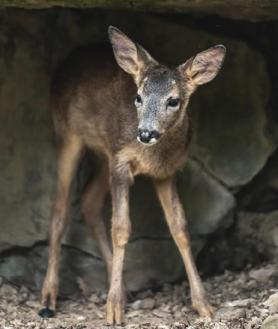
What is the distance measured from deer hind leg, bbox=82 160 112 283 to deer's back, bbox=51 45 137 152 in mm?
386

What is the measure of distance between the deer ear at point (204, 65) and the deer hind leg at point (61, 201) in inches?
44.1

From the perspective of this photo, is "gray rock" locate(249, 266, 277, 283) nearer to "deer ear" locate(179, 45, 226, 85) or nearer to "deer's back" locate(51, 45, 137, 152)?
"deer's back" locate(51, 45, 137, 152)

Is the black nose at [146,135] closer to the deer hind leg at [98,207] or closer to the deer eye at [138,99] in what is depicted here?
the deer eye at [138,99]

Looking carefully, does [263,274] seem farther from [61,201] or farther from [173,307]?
[61,201]

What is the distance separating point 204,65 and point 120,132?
27.6 inches

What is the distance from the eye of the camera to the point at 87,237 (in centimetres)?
698

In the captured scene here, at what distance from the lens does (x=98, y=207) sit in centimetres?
691

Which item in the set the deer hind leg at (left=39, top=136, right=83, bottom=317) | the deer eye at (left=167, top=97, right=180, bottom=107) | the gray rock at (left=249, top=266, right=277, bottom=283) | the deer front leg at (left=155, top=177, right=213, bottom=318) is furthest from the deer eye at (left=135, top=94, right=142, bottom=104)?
the gray rock at (left=249, top=266, right=277, bottom=283)

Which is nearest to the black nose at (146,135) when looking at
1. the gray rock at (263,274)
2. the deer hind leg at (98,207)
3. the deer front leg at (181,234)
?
the deer front leg at (181,234)

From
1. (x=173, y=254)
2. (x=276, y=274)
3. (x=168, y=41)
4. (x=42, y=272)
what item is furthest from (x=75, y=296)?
(x=168, y=41)

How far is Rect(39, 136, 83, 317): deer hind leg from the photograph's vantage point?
21.6ft

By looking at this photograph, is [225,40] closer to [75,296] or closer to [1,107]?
[1,107]

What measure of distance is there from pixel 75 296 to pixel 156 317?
0.97m

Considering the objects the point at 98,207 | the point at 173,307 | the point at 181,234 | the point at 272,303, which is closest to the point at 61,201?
the point at 98,207
